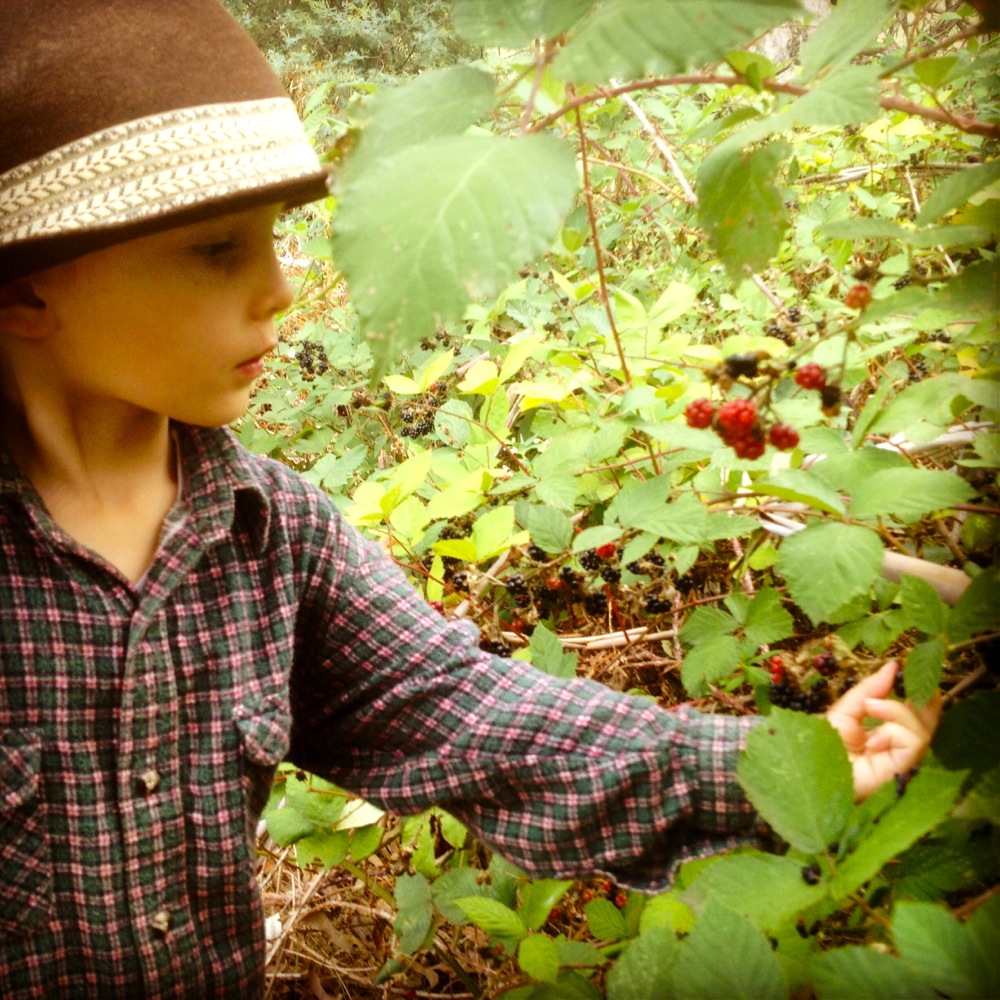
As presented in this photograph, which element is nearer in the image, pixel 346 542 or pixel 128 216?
pixel 128 216

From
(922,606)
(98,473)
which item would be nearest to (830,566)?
(922,606)

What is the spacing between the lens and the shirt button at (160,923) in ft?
3.12

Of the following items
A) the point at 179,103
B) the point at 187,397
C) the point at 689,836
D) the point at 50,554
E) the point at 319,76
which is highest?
the point at 319,76

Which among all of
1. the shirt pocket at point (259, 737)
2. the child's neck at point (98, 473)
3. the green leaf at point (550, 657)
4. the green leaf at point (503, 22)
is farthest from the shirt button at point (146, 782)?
the green leaf at point (503, 22)

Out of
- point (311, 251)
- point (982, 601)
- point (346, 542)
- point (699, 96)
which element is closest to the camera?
point (982, 601)

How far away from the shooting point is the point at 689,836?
938mm

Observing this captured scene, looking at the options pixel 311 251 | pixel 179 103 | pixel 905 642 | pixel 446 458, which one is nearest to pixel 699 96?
pixel 311 251

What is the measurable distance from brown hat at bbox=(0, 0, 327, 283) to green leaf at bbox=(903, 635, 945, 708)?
0.74 metres

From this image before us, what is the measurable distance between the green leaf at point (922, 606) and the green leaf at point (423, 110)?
22.0 inches

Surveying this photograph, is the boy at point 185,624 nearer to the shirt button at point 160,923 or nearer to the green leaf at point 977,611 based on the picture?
the shirt button at point 160,923

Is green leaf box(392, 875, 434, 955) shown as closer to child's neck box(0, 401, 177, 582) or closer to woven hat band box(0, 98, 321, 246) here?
child's neck box(0, 401, 177, 582)

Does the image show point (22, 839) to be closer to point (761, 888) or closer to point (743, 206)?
point (761, 888)

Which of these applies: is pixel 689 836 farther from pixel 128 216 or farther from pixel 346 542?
pixel 128 216

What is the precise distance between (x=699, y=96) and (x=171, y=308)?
9.56 ft
